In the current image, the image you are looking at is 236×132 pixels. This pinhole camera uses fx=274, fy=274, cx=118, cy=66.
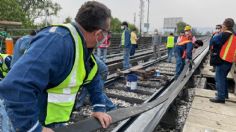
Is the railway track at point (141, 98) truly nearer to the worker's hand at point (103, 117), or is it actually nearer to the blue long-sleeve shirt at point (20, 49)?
the worker's hand at point (103, 117)

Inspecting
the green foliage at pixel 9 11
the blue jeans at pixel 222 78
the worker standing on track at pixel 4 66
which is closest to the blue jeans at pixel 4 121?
the worker standing on track at pixel 4 66

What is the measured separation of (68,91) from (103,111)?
0.66 m

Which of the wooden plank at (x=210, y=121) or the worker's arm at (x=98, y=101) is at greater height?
the worker's arm at (x=98, y=101)


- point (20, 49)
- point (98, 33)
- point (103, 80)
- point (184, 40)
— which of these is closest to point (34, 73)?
point (98, 33)

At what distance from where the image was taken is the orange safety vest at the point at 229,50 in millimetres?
6488

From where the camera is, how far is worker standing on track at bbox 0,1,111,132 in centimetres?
150

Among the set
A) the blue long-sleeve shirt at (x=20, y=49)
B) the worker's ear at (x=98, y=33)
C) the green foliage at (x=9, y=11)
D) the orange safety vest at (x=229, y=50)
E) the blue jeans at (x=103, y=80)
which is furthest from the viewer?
the green foliage at (x=9, y=11)

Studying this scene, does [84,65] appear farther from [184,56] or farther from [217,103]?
[184,56]

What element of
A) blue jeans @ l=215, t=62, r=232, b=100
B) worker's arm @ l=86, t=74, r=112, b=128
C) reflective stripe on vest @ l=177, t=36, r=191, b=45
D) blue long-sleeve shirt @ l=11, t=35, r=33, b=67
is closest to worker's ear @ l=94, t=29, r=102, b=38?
worker's arm @ l=86, t=74, r=112, b=128

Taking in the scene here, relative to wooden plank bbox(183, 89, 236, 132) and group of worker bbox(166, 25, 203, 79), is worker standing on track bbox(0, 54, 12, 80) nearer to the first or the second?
wooden plank bbox(183, 89, 236, 132)

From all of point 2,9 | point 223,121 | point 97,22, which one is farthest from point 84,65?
point 2,9

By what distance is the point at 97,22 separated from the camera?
1884 mm

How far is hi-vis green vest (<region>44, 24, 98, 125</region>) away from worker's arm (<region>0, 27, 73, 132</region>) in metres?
0.16

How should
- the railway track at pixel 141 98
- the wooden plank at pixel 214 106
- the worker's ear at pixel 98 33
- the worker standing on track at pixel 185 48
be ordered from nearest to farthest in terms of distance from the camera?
the worker's ear at pixel 98 33, the railway track at pixel 141 98, the wooden plank at pixel 214 106, the worker standing on track at pixel 185 48
